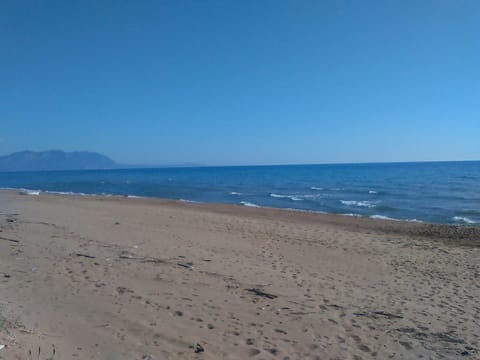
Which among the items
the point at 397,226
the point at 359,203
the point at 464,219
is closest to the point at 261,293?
the point at 397,226

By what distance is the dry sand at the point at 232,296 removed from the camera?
4781 millimetres

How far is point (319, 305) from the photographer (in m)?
6.33

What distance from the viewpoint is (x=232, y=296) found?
6.62 m

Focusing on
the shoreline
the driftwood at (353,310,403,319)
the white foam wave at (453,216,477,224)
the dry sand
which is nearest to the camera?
the dry sand

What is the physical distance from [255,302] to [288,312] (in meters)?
0.66

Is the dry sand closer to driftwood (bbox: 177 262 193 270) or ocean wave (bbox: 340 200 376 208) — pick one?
driftwood (bbox: 177 262 193 270)

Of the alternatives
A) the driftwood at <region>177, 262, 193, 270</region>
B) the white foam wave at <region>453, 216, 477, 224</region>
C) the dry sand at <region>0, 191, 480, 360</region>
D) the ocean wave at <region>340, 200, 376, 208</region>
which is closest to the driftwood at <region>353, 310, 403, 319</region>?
the dry sand at <region>0, 191, 480, 360</region>

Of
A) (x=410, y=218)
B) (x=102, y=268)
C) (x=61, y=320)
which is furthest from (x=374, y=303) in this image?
(x=410, y=218)

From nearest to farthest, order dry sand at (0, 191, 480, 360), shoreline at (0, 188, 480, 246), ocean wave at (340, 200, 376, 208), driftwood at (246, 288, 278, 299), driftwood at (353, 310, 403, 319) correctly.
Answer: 1. dry sand at (0, 191, 480, 360)
2. driftwood at (353, 310, 403, 319)
3. driftwood at (246, 288, 278, 299)
4. shoreline at (0, 188, 480, 246)
5. ocean wave at (340, 200, 376, 208)

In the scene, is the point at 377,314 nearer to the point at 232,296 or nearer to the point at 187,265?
the point at 232,296

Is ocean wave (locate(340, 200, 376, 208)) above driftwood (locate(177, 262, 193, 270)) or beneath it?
beneath

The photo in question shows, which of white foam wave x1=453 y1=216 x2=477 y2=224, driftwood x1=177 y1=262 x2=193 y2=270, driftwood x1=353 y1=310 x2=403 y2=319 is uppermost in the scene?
driftwood x1=177 y1=262 x2=193 y2=270

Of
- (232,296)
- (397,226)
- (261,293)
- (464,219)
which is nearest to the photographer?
(232,296)

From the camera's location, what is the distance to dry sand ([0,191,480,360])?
4.78m
